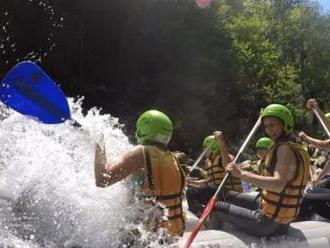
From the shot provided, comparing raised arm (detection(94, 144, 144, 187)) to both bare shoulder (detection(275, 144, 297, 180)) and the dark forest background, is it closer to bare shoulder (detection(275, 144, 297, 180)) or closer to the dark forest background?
bare shoulder (detection(275, 144, 297, 180))

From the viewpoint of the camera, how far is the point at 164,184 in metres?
3.36

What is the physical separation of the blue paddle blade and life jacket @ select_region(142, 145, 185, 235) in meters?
0.64

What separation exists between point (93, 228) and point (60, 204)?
23 cm

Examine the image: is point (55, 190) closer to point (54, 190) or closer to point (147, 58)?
point (54, 190)

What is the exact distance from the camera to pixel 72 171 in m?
3.46

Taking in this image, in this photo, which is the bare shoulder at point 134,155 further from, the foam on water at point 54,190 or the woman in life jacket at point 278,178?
the woman in life jacket at point 278,178

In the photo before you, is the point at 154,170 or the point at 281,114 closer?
the point at 154,170

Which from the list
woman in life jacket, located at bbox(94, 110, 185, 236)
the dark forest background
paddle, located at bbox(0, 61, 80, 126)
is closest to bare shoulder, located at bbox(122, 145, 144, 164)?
woman in life jacket, located at bbox(94, 110, 185, 236)

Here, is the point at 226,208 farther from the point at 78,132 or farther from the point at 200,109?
the point at 200,109

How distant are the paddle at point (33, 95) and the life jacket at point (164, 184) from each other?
1.84 ft

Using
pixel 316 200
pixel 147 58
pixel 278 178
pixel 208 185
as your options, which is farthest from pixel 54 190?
pixel 147 58

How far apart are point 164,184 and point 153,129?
1.10 ft

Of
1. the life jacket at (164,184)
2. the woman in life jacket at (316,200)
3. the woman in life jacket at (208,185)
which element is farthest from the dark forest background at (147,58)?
the life jacket at (164,184)

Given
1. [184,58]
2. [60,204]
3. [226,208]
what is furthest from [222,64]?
[60,204]
